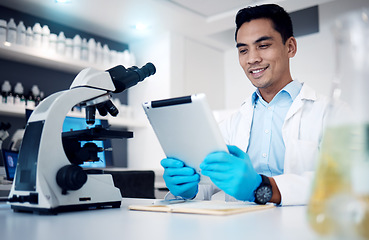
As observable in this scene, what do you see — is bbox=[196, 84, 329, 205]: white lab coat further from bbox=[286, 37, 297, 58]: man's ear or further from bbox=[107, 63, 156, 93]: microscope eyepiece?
bbox=[107, 63, 156, 93]: microscope eyepiece

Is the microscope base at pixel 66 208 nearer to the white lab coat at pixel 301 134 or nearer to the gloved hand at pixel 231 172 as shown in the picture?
the gloved hand at pixel 231 172

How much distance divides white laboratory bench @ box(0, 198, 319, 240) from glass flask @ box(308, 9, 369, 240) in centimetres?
24

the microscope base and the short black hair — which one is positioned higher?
the short black hair

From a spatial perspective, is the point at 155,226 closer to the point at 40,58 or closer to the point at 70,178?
the point at 70,178

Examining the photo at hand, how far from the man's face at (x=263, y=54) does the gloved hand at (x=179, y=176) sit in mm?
826

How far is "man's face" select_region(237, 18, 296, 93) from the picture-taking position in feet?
5.85

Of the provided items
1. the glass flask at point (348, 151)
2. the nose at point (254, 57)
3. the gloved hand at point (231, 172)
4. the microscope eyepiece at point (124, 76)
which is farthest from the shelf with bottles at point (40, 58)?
the glass flask at point (348, 151)

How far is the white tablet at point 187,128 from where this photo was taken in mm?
926

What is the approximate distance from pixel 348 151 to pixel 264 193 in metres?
0.73

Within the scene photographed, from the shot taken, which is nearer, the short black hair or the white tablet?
the white tablet

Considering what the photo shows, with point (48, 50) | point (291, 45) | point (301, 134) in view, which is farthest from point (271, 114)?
point (48, 50)

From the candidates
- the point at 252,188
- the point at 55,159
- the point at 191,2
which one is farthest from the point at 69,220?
the point at 191,2

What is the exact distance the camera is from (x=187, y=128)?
3.25 feet

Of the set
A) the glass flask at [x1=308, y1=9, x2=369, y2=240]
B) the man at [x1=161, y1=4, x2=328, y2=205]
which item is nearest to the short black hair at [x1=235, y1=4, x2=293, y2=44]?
the man at [x1=161, y1=4, x2=328, y2=205]
